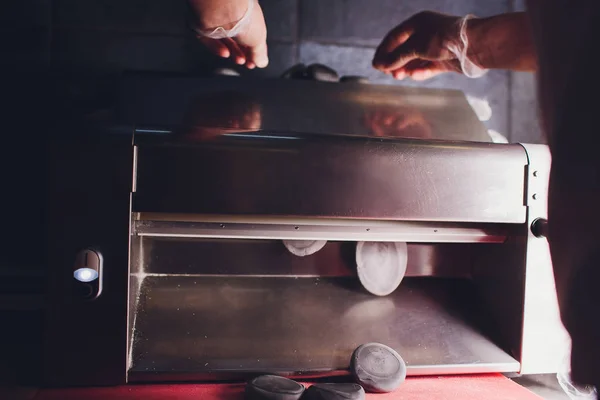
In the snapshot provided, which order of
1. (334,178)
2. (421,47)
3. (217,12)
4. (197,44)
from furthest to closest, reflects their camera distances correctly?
(197,44), (421,47), (217,12), (334,178)

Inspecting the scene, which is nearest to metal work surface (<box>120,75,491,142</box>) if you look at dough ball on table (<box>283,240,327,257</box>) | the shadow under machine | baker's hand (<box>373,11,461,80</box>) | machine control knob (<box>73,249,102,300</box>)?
the shadow under machine

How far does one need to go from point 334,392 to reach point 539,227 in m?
0.54

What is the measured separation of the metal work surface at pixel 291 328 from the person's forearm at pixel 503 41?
2.00 feet

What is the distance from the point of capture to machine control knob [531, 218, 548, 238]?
3.04 ft

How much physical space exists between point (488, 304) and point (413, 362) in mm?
282

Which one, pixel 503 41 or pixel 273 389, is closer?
pixel 273 389

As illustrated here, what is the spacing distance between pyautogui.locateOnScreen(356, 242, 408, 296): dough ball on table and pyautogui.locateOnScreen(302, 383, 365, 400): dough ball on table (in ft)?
1.15

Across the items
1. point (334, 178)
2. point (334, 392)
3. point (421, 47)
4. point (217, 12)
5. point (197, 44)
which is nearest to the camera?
point (334, 392)

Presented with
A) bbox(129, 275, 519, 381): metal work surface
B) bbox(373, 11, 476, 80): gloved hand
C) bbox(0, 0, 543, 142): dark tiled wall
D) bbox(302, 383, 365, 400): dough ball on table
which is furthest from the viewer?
bbox(0, 0, 543, 142): dark tiled wall

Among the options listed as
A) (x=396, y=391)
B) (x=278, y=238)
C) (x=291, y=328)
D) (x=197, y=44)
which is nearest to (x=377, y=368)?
(x=396, y=391)

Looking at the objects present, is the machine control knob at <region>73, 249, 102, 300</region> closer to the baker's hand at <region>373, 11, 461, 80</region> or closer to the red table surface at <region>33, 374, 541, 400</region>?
the red table surface at <region>33, 374, 541, 400</region>

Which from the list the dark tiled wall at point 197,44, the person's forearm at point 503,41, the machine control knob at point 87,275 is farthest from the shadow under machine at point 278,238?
the dark tiled wall at point 197,44

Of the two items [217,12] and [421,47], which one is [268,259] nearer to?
[217,12]

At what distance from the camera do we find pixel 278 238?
874 mm
